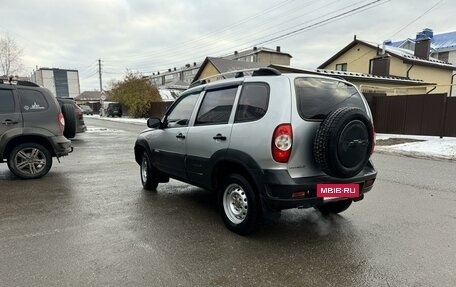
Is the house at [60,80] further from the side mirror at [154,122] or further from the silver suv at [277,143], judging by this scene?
the silver suv at [277,143]

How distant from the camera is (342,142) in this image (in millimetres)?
3457

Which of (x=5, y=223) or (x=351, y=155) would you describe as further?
(x=5, y=223)

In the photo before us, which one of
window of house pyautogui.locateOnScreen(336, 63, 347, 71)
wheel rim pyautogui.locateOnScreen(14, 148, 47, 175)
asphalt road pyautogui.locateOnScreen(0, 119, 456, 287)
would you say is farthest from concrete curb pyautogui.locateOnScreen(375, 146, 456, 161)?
window of house pyautogui.locateOnScreen(336, 63, 347, 71)

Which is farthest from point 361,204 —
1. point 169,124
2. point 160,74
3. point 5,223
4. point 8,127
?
point 160,74

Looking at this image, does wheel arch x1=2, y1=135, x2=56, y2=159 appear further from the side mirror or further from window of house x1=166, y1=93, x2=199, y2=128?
window of house x1=166, y1=93, x2=199, y2=128

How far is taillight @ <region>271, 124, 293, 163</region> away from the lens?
3414 mm

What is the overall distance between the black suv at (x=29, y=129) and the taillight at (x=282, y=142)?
5.34 meters

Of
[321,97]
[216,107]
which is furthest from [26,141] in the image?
[321,97]

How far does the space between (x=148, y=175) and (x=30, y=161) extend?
2815 mm

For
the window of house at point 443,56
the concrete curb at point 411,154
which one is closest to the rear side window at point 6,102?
the concrete curb at point 411,154

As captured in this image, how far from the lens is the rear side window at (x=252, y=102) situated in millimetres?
3667

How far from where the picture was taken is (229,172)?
4.11 m

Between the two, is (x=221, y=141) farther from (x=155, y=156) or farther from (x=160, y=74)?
(x=160, y=74)

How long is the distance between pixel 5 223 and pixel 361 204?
5.03 metres
